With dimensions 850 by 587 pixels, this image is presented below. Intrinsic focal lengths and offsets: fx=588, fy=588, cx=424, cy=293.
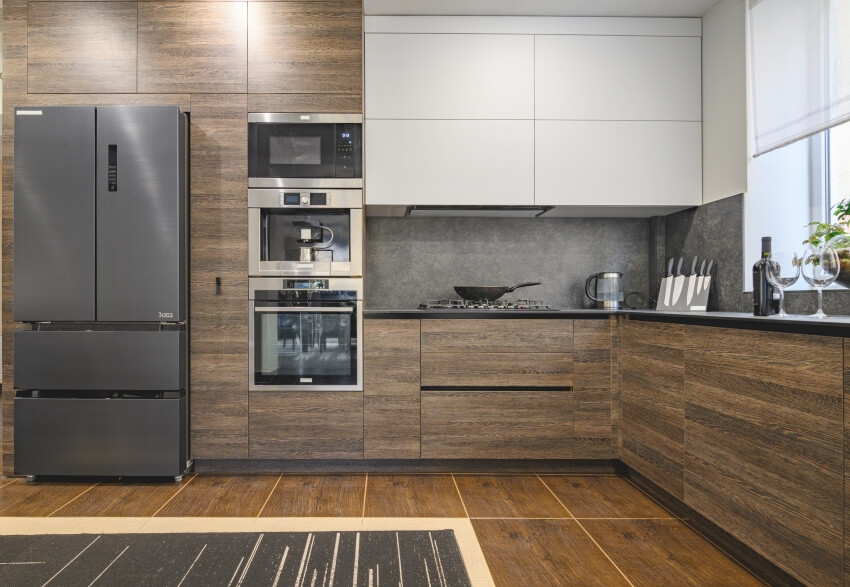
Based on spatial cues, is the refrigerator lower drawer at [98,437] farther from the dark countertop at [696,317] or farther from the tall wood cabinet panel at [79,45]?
the tall wood cabinet panel at [79,45]

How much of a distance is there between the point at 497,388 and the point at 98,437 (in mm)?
1983

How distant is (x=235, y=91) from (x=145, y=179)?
0.65 metres

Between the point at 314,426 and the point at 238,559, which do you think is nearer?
the point at 238,559

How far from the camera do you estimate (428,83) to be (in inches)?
125

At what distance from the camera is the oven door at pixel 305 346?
3.03 metres

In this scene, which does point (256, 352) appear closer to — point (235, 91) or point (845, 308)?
point (235, 91)

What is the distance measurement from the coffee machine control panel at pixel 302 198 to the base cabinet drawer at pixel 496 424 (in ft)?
3.72

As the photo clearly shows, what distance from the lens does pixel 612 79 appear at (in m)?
3.19

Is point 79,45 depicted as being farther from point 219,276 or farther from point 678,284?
point 678,284

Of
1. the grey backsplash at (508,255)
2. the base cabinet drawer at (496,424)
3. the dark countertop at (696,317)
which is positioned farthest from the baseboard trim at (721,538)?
the grey backsplash at (508,255)

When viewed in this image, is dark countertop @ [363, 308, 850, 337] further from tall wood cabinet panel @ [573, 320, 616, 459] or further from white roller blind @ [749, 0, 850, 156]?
white roller blind @ [749, 0, 850, 156]

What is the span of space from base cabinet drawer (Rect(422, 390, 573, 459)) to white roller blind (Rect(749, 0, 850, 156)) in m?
1.56

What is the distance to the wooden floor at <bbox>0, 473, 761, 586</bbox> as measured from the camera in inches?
77.2

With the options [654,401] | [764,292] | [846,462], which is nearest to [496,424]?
[654,401]
